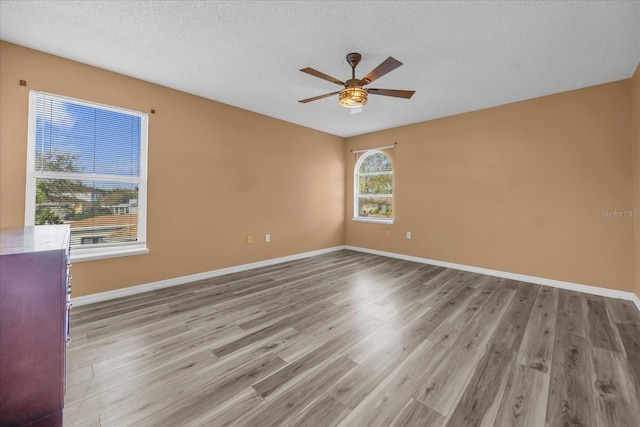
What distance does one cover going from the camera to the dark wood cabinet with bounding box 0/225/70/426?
2.72ft

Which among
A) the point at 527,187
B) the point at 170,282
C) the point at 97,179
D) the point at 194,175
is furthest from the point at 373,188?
the point at 97,179

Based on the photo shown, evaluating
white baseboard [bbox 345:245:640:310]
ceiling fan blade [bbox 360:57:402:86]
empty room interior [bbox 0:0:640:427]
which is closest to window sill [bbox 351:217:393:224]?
empty room interior [bbox 0:0:640:427]

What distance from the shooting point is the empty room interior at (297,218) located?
145 centimetres

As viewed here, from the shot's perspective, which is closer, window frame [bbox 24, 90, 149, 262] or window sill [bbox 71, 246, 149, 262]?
window frame [bbox 24, 90, 149, 262]

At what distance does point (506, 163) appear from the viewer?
12.3ft

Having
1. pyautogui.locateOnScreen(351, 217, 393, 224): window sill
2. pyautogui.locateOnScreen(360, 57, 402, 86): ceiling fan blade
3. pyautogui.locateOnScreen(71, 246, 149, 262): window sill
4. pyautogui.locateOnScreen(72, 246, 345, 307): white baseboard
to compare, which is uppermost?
pyautogui.locateOnScreen(360, 57, 402, 86): ceiling fan blade

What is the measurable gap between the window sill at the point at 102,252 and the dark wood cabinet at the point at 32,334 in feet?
7.19

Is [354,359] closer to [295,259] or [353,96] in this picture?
[353,96]

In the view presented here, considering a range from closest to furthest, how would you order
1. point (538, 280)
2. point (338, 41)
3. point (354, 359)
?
point (354, 359), point (338, 41), point (538, 280)

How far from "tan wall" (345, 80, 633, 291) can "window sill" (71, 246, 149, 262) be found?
13.6 feet

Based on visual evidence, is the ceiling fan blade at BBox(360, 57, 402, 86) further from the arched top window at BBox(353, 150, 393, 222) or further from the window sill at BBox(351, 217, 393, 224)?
the window sill at BBox(351, 217, 393, 224)

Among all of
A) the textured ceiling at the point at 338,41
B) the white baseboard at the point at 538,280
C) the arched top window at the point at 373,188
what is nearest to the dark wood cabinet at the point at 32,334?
the textured ceiling at the point at 338,41

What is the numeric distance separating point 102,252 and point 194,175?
135cm

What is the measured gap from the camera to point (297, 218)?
16.0ft
